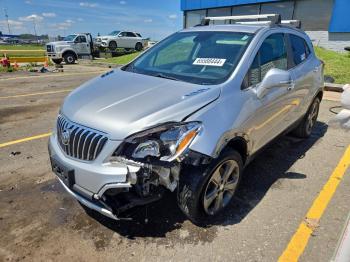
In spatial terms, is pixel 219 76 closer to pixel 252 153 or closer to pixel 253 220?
pixel 252 153

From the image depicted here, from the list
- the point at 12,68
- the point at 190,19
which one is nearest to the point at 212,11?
the point at 190,19

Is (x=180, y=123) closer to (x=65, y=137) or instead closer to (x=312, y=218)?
(x=65, y=137)

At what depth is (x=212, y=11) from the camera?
2378 centimetres

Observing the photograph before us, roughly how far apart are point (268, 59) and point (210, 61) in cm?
72

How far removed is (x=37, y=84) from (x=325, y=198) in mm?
10402

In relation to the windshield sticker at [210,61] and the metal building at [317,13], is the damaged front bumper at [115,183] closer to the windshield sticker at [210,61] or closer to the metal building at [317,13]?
the windshield sticker at [210,61]

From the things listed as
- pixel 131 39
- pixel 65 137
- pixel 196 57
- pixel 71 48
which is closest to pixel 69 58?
pixel 71 48

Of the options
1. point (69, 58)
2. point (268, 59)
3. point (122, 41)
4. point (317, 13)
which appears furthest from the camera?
point (122, 41)

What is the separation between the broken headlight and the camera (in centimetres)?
238

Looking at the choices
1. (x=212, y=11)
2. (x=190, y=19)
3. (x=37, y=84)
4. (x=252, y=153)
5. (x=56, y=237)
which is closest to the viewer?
(x=56, y=237)

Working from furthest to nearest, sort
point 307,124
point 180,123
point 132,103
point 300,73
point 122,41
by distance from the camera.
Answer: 1. point 122,41
2. point 307,124
3. point 300,73
4. point 132,103
5. point 180,123

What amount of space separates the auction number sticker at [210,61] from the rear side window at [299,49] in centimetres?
147

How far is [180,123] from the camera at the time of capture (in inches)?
98.6

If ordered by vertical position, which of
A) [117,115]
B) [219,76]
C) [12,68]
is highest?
[219,76]
